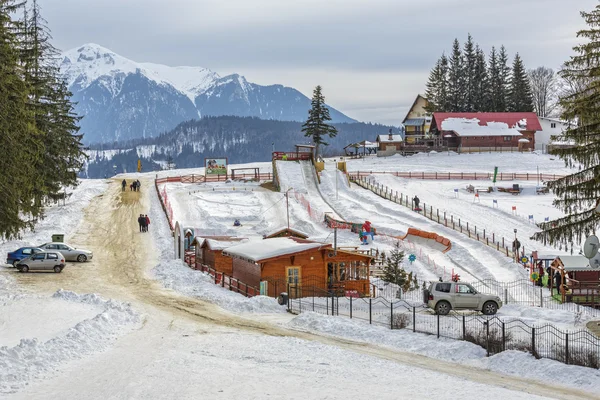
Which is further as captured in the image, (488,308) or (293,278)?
(293,278)

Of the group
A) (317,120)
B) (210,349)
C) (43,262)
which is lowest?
(210,349)

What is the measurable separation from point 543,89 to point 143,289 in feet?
449

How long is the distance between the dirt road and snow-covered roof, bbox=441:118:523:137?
181 ft

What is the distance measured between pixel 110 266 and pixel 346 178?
41395 mm

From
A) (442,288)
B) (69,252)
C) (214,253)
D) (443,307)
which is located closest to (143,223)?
(69,252)

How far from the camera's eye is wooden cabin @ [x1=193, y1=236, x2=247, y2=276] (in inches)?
1674

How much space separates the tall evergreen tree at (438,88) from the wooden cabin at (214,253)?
89513mm

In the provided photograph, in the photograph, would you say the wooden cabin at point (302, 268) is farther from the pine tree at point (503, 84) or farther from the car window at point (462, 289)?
the pine tree at point (503, 84)

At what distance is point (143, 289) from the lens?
123 ft

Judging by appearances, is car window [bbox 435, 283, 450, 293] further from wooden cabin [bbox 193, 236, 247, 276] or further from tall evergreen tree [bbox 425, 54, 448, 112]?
tall evergreen tree [bbox 425, 54, 448, 112]

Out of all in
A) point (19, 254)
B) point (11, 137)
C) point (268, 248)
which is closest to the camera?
point (11, 137)

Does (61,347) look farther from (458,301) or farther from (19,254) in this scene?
(19,254)

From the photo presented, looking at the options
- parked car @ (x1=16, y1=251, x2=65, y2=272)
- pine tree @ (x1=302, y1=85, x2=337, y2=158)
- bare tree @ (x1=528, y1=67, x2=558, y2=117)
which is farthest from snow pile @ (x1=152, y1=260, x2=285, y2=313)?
bare tree @ (x1=528, y1=67, x2=558, y2=117)

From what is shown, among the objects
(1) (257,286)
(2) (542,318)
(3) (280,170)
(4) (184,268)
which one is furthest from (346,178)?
(2) (542,318)
